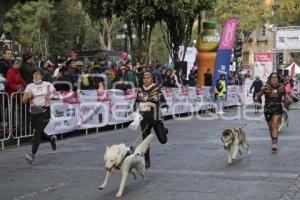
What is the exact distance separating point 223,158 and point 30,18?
1235 inches

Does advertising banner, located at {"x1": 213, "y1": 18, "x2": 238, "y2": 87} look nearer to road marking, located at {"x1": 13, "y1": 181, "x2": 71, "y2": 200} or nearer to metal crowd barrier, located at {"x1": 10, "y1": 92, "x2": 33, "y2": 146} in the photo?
metal crowd barrier, located at {"x1": 10, "y1": 92, "x2": 33, "y2": 146}

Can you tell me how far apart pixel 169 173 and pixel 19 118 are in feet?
16.2

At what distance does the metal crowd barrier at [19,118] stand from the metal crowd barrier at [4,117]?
0.11m

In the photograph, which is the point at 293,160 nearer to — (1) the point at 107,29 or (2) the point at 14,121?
(2) the point at 14,121

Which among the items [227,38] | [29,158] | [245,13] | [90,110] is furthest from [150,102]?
[245,13]

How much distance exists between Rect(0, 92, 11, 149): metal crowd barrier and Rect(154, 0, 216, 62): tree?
520 inches

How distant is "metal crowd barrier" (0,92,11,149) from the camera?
511 inches

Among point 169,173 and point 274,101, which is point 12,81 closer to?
point 169,173

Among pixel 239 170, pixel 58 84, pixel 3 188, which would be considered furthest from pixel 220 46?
pixel 3 188

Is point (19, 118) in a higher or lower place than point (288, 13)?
lower

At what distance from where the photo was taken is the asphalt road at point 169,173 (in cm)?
816

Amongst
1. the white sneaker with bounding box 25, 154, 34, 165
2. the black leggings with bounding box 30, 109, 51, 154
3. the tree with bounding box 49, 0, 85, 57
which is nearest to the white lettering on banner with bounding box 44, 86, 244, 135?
the black leggings with bounding box 30, 109, 51, 154

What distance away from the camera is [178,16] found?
88.2ft

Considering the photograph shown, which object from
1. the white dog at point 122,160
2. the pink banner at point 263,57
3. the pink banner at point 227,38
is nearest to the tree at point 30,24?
the pink banner at point 227,38
